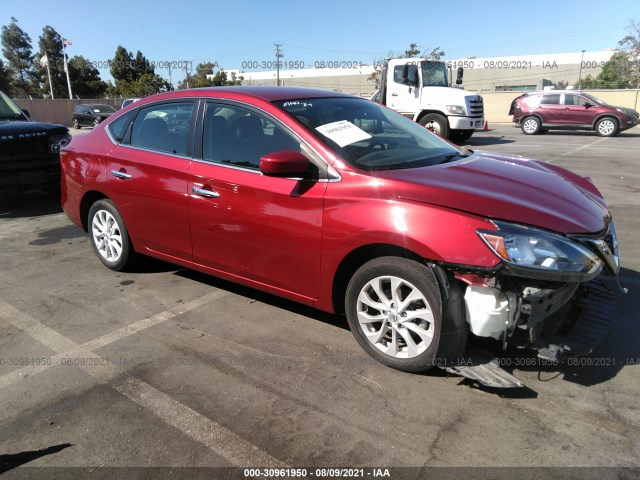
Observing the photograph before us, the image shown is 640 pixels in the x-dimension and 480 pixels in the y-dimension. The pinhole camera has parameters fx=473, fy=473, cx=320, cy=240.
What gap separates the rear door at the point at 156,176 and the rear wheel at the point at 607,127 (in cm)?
1975

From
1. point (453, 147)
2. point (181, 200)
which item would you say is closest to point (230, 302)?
point (181, 200)

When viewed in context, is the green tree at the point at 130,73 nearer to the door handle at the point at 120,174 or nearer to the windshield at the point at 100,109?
the windshield at the point at 100,109

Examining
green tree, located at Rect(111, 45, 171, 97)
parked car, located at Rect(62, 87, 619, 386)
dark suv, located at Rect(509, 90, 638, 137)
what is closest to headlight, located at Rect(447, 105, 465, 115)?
dark suv, located at Rect(509, 90, 638, 137)

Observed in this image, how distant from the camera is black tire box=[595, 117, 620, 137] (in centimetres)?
1869

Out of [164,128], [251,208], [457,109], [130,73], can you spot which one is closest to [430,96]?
[457,109]

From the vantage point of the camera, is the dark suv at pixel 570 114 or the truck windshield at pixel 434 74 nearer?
the truck windshield at pixel 434 74

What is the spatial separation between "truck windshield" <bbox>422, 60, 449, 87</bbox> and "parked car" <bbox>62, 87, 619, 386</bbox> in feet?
38.1

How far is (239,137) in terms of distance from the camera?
359 cm

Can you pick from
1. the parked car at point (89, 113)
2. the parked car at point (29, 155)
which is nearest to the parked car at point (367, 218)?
the parked car at point (29, 155)

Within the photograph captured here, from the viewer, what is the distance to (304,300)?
3328 mm

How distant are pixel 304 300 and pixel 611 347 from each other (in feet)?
6.83

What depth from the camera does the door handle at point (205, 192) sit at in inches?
140

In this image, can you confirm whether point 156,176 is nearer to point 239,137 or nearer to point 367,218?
point 239,137

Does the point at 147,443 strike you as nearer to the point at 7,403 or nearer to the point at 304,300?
the point at 7,403
